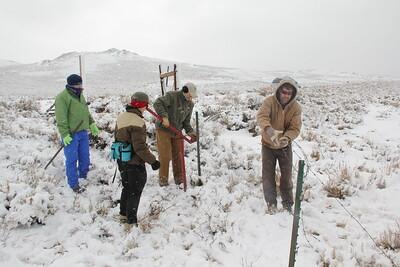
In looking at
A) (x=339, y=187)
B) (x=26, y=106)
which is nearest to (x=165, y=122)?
(x=339, y=187)

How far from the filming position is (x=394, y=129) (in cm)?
1125

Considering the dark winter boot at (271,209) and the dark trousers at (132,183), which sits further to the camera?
the dark winter boot at (271,209)

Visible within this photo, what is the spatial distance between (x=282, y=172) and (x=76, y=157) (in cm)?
332

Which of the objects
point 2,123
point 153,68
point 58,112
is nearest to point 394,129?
point 58,112

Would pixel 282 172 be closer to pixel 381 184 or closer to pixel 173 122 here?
pixel 173 122

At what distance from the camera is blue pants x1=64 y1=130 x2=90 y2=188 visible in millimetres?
5511

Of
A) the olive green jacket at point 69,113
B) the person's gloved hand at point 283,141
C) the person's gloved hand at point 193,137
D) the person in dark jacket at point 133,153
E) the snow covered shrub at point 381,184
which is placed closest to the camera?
the person in dark jacket at point 133,153

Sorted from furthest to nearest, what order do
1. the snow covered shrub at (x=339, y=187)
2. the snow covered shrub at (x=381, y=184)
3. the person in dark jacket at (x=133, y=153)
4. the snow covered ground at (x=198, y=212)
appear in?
1. the snow covered shrub at (x=381, y=184)
2. the snow covered shrub at (x=339, y=187)
3. the person in dark jacket at (x=133, y=153)
4. the snow covered ground at (x=198, y=212)

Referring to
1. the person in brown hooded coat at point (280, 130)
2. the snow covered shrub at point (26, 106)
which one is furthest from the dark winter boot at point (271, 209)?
the snow covered shrub at point (26, 106)

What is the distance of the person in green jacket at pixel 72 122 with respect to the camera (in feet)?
17.4

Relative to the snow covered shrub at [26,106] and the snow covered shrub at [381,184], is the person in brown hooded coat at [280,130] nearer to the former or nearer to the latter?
the snow covered shrub at [381,184]

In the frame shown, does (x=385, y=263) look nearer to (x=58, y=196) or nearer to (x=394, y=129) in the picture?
(x=58, y=196)

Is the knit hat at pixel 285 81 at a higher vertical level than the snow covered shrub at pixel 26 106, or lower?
higher

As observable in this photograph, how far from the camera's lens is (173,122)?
600 centimetres
